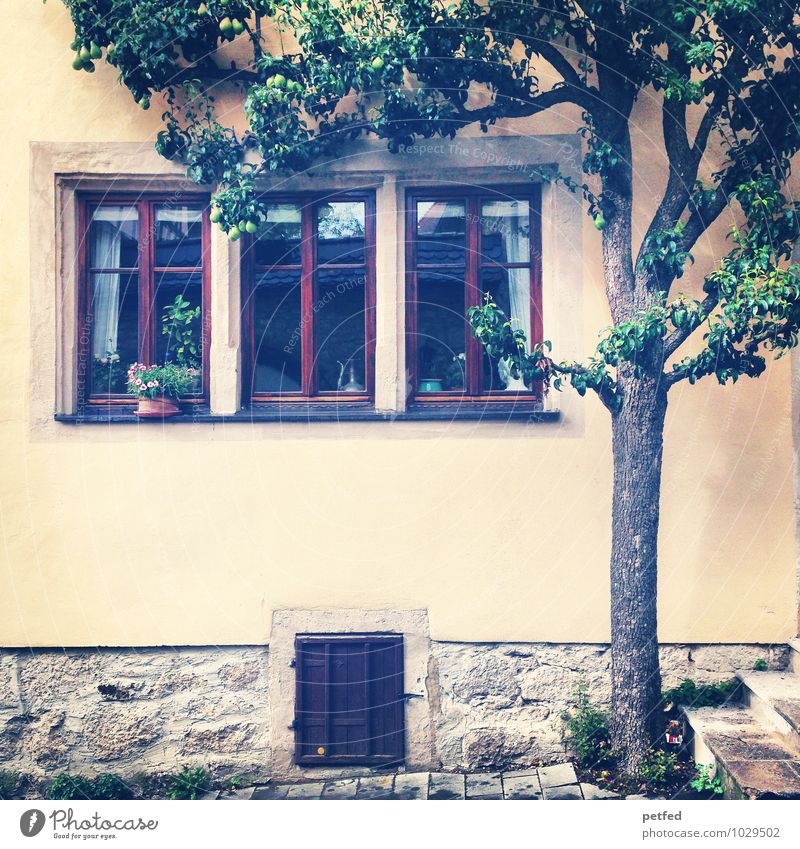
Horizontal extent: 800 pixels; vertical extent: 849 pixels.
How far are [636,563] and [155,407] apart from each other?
2.45m

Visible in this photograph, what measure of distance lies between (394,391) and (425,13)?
175cm

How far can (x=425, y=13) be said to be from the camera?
12.9 ft

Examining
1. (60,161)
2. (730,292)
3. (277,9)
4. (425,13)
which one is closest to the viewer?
(730,292)

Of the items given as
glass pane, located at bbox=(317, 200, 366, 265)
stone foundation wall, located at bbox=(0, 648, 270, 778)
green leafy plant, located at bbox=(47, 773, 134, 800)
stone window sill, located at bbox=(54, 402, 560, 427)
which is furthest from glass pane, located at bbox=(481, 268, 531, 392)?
green leafy plant, located at bbox=(47, 773, 134, 800)

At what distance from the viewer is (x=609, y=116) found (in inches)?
162

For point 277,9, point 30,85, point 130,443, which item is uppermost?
point 277,9

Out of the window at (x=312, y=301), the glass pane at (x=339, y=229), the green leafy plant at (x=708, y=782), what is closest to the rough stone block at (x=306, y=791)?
the green leafy plant at (x=708, y=782)

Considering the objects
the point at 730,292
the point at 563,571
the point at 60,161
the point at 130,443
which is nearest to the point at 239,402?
the point at 130,443

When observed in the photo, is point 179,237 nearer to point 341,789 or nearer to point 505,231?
point 505,231

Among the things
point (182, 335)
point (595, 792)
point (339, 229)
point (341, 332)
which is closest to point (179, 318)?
point (182, 335)

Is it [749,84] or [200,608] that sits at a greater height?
[749,84]

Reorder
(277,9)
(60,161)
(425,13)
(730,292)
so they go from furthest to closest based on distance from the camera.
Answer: (60,161), (277,9), (425,13), (730,292)

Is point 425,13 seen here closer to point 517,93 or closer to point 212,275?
point 517,93
